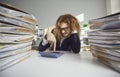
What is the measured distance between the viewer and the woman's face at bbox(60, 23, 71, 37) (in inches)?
48.6

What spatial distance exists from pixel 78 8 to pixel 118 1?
0.98 metres

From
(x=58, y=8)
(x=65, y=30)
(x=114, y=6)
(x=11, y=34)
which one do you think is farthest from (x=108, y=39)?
(x=58, y=8)

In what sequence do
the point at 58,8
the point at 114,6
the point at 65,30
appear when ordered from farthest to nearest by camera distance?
1. the point at 58,8
2. the point at 114,6
3. the point at 65,30

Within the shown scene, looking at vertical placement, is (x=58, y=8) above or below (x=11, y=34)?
above

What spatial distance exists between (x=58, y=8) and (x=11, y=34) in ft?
10.7

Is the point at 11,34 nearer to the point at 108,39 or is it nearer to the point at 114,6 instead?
the point at 108,39

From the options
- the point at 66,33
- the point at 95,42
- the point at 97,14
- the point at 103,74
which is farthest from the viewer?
the point at 97,14

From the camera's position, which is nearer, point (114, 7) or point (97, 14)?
point (114, 7)

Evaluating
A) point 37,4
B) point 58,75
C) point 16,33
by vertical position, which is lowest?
A: point 58,75

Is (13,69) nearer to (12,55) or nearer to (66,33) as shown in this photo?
(12,55)

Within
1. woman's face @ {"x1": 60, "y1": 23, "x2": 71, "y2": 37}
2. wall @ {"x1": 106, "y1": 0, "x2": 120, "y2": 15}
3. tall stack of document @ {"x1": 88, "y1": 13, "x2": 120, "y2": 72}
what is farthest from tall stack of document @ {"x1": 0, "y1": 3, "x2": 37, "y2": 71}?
wall @ {"x1": 106, "y1": 0, "x2": 120, "y2": 15}

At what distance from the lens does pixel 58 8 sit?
3.57 m

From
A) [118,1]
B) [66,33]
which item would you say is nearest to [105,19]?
[66,33]

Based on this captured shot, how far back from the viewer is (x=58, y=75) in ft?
1.15
